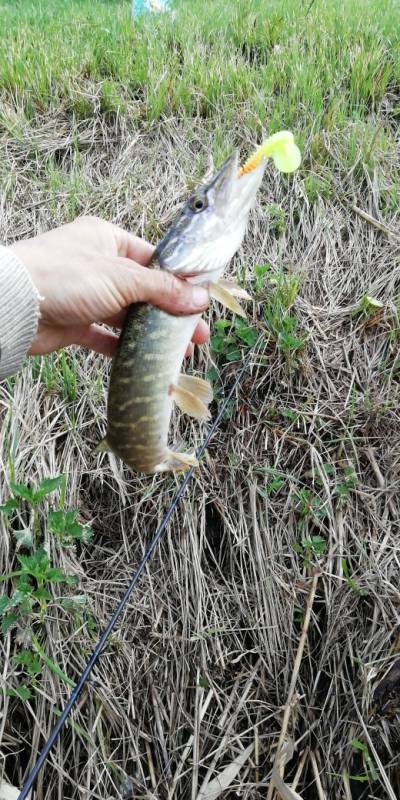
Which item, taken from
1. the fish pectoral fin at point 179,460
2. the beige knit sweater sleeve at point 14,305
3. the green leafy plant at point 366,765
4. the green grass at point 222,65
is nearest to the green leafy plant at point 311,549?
the green leafy plant at point 366,765

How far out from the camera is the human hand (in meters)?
1.68

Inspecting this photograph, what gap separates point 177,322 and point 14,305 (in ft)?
1.31

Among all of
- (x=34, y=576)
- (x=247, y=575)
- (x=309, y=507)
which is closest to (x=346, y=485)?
(x=309, y=507)

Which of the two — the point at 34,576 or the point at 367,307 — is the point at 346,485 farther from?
the point at 34,576

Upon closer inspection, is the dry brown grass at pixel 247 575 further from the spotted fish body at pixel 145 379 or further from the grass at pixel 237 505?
the spotted fish body at pixel 145 379

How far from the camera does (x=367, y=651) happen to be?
2.22 metres

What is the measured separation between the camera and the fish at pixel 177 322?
1635 millimetres

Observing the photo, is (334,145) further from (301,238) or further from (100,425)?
(100,425)

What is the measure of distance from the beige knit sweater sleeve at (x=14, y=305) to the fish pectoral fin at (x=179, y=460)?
0.49 metres

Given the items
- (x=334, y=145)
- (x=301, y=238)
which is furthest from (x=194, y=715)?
(x=334, y=145)

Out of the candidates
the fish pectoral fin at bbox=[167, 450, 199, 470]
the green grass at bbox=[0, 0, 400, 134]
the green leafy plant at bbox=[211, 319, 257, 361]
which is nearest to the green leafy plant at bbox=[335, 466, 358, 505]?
the green leafy plant at bbox=[211, 319, 257, 361]

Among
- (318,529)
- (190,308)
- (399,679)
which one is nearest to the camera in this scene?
(190,308)

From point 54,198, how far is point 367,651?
2.22 m

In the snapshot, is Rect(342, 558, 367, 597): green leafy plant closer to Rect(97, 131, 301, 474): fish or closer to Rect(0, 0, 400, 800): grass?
Rect(0, 0, 400, 800): grass
